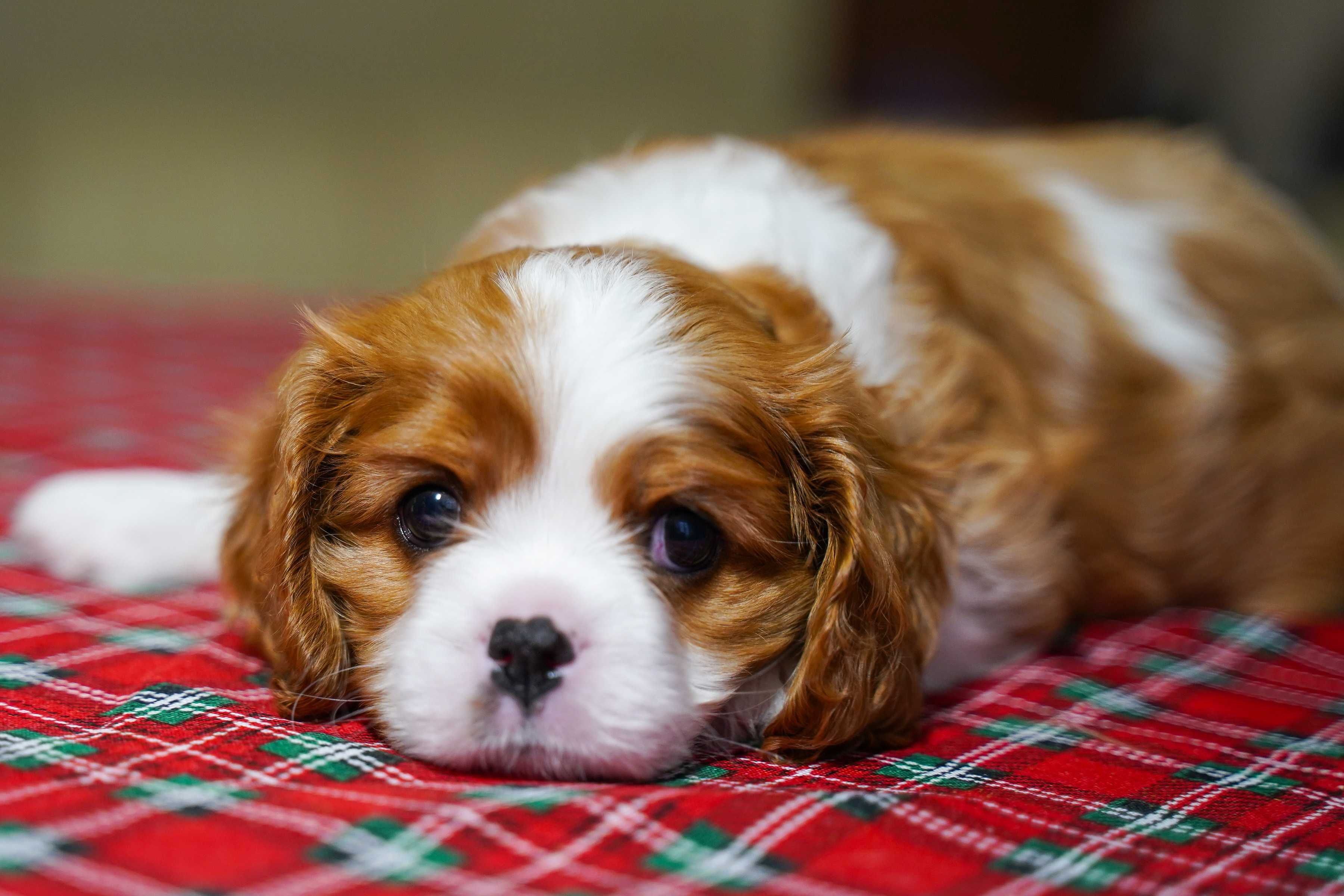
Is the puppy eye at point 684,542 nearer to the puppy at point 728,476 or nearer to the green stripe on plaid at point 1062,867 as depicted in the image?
the puppy at point 728,476

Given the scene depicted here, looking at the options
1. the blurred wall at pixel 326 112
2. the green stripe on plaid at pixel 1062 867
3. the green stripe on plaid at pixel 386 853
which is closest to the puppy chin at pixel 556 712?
the green stripe on plaid at pixel 386 853

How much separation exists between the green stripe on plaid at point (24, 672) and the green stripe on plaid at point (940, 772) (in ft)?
4.22

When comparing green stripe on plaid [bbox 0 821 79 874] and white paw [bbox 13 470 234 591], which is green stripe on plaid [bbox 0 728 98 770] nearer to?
green stripe on plaid [bbox 0 821 79 874]

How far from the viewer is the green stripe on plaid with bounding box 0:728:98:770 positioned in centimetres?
168

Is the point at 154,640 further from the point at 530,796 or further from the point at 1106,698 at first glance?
the point at 1106,698

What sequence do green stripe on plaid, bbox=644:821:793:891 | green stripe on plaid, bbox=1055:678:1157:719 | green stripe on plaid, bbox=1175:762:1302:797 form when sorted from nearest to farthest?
green stripe on plaid, bbox=644:821:793:891 → green stripe on plaid, bbox=1175:762:1302:797 → green stripe on plaid, bbox=1055:678:1157:719

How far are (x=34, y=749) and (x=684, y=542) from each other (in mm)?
910

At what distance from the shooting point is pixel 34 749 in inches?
68.3

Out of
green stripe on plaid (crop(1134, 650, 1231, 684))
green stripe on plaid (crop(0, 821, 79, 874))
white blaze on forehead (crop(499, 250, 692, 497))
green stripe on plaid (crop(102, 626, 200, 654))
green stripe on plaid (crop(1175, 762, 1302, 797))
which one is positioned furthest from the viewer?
green stripe on plaid (crop(1134, 650, 1231, 684))

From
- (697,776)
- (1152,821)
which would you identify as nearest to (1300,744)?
(1152,821)

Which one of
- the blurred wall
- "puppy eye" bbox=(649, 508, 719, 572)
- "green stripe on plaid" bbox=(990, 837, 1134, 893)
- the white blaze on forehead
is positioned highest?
the blurred wall

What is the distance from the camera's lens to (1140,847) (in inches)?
67.4

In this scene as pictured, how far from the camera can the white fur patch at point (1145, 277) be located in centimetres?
311

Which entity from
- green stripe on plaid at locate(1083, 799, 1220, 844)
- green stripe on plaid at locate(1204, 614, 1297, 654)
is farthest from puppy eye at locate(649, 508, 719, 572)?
green stripe on plaid at locate(1204, 614, 1297, 654)
